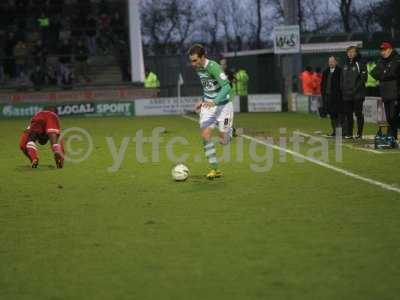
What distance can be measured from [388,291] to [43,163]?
1090 cm

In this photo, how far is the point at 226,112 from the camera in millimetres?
12414

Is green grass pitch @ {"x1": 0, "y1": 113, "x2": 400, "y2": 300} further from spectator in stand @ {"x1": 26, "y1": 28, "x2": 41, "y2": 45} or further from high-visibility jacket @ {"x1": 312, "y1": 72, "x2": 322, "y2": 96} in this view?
spectator in stand @ {"x1": 26, "y1": 28, "x2": 41, "y2": 45}

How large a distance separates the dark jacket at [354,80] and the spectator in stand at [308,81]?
13.2 m

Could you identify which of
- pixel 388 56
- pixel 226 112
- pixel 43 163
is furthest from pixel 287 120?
pixel 226 112

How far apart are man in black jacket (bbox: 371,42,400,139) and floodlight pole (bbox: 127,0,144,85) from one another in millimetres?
24729

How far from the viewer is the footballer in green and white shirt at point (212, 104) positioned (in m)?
12.2

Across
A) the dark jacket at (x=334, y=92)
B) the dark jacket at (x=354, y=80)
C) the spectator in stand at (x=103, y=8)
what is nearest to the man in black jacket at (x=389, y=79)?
the dark jacket at (x=354, y=80)

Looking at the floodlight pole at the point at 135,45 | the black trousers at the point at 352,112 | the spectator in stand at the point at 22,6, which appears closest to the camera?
the black trousers at the point at 352,112

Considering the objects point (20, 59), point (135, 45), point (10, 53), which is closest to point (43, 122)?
point (135, 45)

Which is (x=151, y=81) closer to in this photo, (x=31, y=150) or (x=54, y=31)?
(x=54, y=31)

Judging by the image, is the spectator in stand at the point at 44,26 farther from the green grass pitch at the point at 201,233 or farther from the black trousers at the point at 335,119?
the green grass pitch at the point at 201,233

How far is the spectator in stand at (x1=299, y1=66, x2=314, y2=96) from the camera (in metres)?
31.8

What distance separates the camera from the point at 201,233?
26.1 feet

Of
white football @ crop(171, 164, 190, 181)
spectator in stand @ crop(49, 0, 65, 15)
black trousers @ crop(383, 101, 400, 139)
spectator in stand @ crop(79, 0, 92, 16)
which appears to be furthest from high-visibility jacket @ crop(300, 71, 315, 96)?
white football @ crop(171, 164, 190, 181)
